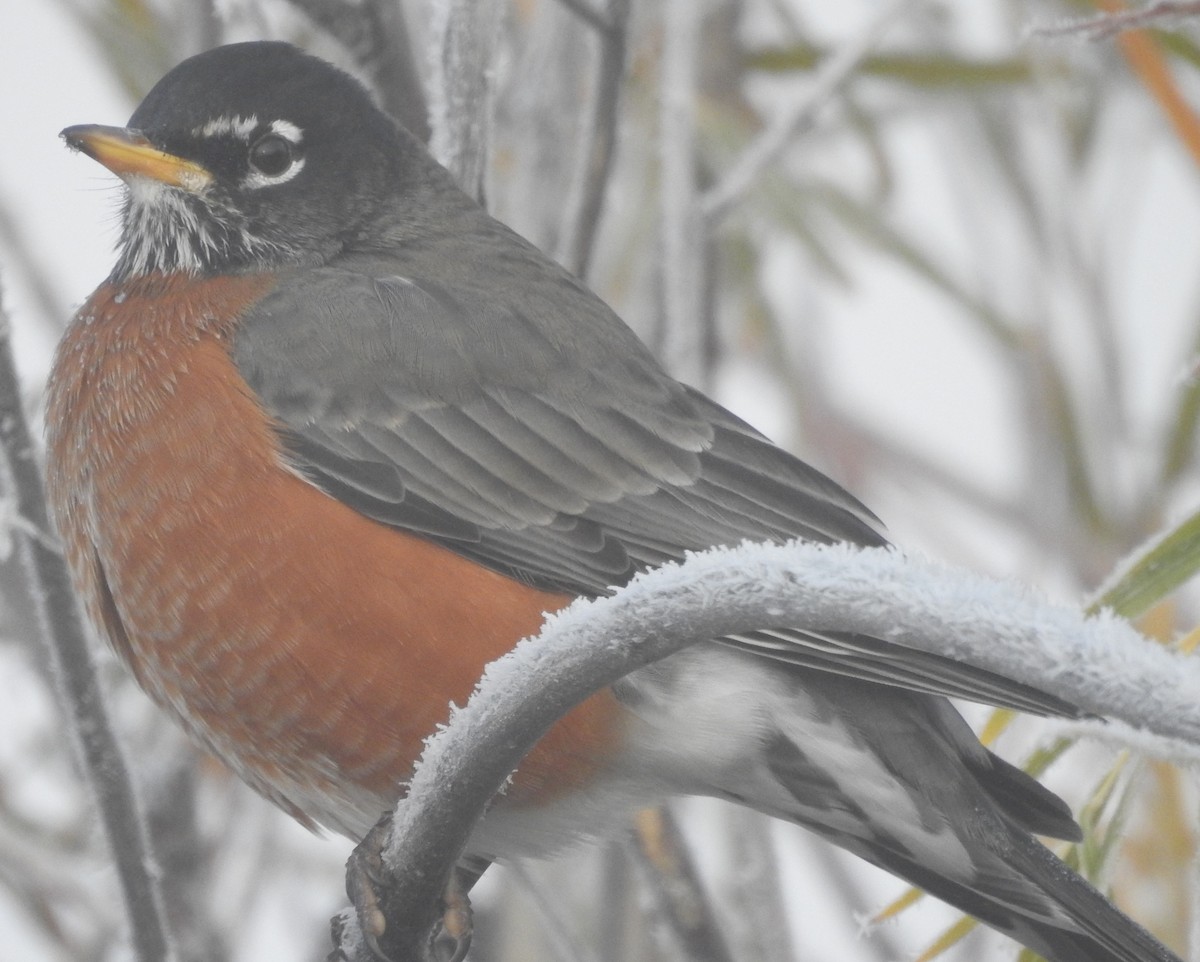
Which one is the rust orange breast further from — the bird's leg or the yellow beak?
the yellow beak

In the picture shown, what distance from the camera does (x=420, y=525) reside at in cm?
290

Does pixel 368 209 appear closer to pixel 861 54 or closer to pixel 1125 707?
pixel 861 54

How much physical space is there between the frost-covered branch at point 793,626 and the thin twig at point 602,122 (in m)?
1.45

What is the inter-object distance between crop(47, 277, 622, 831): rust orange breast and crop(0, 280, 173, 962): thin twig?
0.18m

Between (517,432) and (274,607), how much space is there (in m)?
0.61

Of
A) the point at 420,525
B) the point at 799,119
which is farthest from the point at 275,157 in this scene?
the point at 799,119

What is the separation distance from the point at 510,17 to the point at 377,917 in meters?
2.48

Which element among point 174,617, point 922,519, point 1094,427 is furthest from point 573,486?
point 1094,427

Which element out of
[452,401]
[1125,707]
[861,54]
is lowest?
[1125,707]

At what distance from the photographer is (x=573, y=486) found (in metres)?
3.02

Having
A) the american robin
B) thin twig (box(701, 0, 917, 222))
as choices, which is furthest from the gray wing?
thin twig (box(701, 0, 917, 222))

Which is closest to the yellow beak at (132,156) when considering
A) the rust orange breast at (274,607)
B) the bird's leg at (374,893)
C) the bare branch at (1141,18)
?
the rust orange breast at (274,607)

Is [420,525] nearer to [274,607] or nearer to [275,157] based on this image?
[274,607]

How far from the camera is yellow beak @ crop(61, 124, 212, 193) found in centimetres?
316
